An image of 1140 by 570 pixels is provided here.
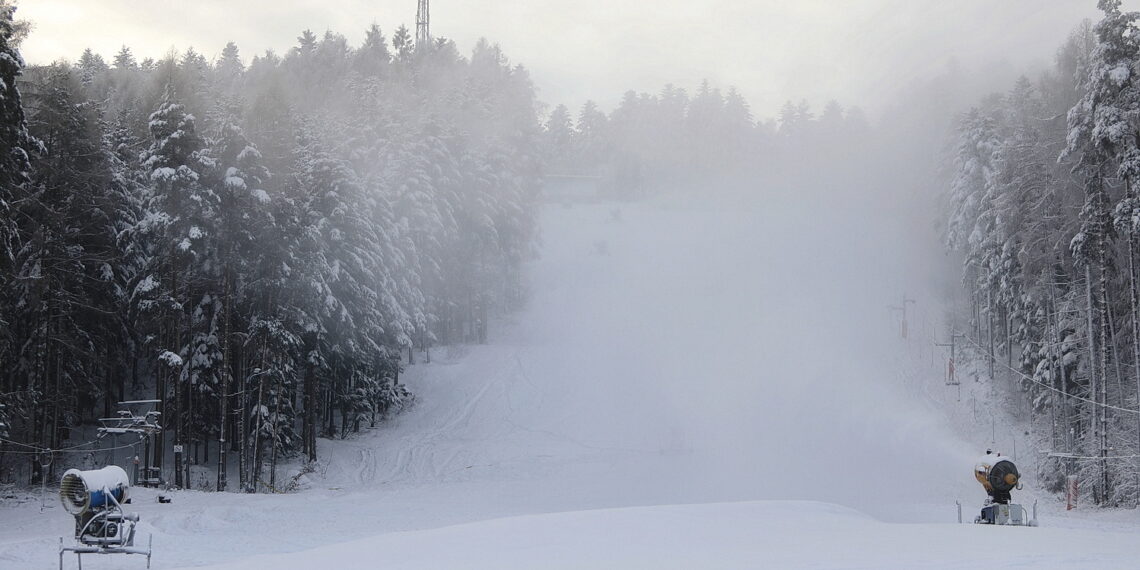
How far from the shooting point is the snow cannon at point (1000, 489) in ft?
55.7

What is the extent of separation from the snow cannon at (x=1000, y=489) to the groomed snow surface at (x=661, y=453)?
0.94m

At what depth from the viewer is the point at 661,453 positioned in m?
39.2

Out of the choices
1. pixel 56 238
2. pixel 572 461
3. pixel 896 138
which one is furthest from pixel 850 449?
pixel 896 138

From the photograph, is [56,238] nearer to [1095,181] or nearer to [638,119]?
[1095,181]

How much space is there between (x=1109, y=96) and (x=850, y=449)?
18.5m

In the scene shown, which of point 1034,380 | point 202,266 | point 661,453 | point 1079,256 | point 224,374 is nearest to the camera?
point 1079,256

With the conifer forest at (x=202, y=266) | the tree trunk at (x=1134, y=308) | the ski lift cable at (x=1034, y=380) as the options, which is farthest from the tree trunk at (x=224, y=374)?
the tree trunk at (x=1134, y=308)

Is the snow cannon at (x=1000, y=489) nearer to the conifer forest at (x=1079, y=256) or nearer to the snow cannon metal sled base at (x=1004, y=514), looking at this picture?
the snow cannon metal sled base at (x=1004, y=514)

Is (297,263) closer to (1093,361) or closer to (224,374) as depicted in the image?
(224,374)

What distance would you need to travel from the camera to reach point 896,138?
106m

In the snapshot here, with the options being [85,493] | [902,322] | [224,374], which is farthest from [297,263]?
[902,322]

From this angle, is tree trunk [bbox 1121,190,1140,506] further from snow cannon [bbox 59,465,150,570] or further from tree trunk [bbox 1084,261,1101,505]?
snow cannon [bbox 59,465,150,570]

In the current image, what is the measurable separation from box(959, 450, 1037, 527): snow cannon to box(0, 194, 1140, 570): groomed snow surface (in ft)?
3.09

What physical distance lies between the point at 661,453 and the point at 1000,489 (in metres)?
22.7
